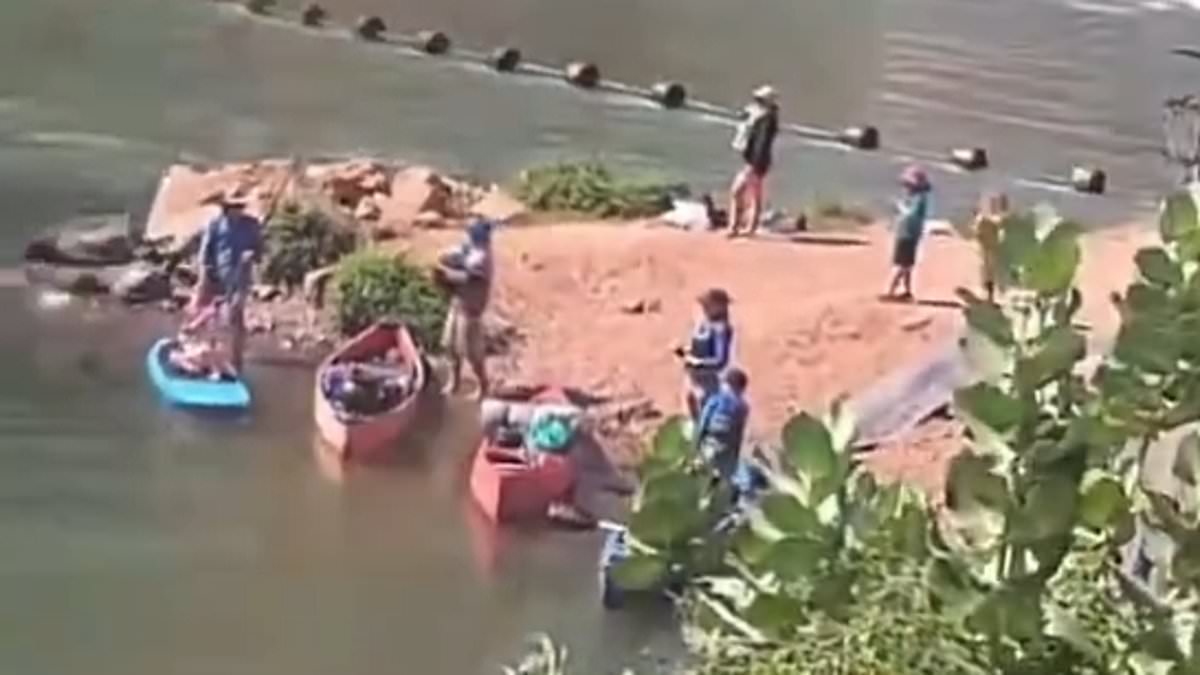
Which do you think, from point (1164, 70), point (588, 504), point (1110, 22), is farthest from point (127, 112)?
point (1110, 22)

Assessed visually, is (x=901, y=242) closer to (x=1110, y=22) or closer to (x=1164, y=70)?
(x=1164, y=70)

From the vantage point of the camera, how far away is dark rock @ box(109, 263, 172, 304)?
24391mm

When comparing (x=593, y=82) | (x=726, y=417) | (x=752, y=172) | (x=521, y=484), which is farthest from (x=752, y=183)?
(x=593, y=82)

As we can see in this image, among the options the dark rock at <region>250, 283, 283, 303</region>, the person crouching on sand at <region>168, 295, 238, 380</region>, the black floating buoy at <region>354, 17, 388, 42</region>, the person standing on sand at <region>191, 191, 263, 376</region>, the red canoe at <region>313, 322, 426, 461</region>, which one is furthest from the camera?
the black floating buoy at <region>354, 17, 388, 42</region>

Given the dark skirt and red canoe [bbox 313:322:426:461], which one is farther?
the dark skirt

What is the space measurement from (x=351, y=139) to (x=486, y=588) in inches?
589

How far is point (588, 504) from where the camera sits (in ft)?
62.6

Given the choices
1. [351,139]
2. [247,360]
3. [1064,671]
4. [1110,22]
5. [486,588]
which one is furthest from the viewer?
[1110,22]

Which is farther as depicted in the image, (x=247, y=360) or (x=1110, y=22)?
(x=1110, y=22)

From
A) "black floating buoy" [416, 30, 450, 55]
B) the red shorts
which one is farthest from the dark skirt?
"black floating buoy" [416, 30, 450, 55]

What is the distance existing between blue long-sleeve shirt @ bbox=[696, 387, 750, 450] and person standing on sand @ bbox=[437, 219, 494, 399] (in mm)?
4631

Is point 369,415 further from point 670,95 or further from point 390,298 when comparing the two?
point 670,95

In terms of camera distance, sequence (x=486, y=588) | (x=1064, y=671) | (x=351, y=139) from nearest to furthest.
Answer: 1. (x=1064, y=671)
2. (x=486, y=588)
3. (x=351, y=139)

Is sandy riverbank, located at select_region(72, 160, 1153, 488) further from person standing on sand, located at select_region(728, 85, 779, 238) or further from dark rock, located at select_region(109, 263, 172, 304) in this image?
dark rock, located at select_region(109, 263, 172, 304)
